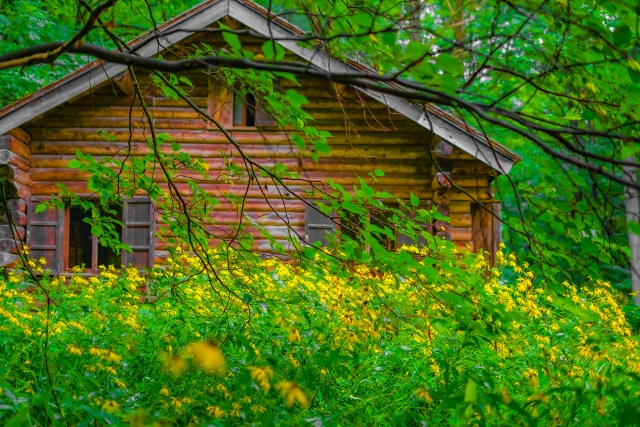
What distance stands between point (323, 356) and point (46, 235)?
25.2ft

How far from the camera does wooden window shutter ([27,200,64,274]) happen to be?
368 inches

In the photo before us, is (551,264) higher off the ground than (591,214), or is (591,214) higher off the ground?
(591,214)

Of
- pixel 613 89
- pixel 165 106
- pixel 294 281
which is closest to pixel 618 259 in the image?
pixel 613 89

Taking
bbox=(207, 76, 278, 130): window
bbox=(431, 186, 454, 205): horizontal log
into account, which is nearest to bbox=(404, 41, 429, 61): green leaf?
bbox=(207, 76, 278, 130): window

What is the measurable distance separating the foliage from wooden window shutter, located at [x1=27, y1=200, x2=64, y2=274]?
4.08 meters

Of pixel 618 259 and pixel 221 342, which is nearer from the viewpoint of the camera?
pixel 618 259

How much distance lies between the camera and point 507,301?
5.06m

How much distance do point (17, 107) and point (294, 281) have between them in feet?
18.3

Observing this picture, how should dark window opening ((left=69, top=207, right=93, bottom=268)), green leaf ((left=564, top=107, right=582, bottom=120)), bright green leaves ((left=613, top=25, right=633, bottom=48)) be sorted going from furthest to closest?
dark window opening ((left=69, top=207, right=93, bottom=268))
green leaf ((left=564, top=107, right=582, bottom=120))
bright green leaves ((left=613, top=25, right=633, bottom=48))

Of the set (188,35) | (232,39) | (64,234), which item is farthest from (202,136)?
(232,39)

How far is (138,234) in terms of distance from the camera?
A: 9461 millimetres

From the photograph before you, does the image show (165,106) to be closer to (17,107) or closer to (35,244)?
(17,107)

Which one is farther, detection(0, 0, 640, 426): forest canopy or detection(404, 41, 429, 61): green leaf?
detection(0, 0, 640, 426): forest canopy

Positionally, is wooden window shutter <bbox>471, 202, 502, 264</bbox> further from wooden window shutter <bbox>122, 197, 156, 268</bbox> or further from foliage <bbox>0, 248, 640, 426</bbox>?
wooden window shutter <bbox>122, 197, 156, 268</bbox>
